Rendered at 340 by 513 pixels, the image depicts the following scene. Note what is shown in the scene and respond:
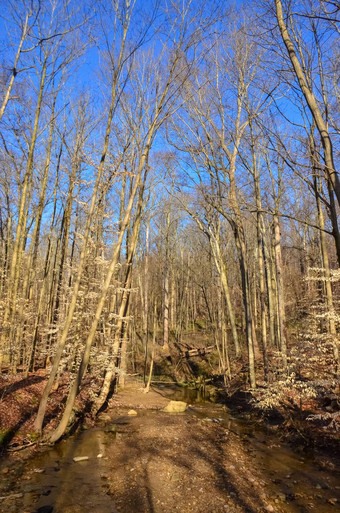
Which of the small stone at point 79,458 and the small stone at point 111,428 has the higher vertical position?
the small stone at point 79,458

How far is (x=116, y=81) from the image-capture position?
9.90 meters

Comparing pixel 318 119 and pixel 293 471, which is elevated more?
pixel 318 119

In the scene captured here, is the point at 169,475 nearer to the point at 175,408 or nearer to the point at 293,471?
the point at 293,471

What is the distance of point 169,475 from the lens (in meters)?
6.53

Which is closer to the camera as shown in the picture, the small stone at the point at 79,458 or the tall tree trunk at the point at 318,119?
the tall tree trunk at the point at 318,119

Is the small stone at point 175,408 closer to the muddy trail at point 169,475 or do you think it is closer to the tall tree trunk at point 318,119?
the muddy trail at point 169,475

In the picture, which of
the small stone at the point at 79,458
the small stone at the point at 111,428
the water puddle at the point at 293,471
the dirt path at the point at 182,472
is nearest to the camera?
the dirt path at the point at 182,472

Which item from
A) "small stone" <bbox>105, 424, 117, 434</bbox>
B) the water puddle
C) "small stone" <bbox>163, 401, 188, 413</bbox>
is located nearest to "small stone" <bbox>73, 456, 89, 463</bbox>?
"small stone" <bbox>105, 424, 117, 434</bbox>

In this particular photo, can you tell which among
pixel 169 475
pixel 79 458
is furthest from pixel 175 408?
pixel 169 475

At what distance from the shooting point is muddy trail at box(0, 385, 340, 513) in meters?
5.42

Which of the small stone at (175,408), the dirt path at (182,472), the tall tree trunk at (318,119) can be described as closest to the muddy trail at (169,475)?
the dirt path at (182,472)

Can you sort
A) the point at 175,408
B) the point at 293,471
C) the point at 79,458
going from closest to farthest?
the point at 293,471 < the point at 79,458 < the point at 175,408

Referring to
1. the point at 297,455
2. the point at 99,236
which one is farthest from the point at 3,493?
the point at 99,236

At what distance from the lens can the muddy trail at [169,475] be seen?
542cm
